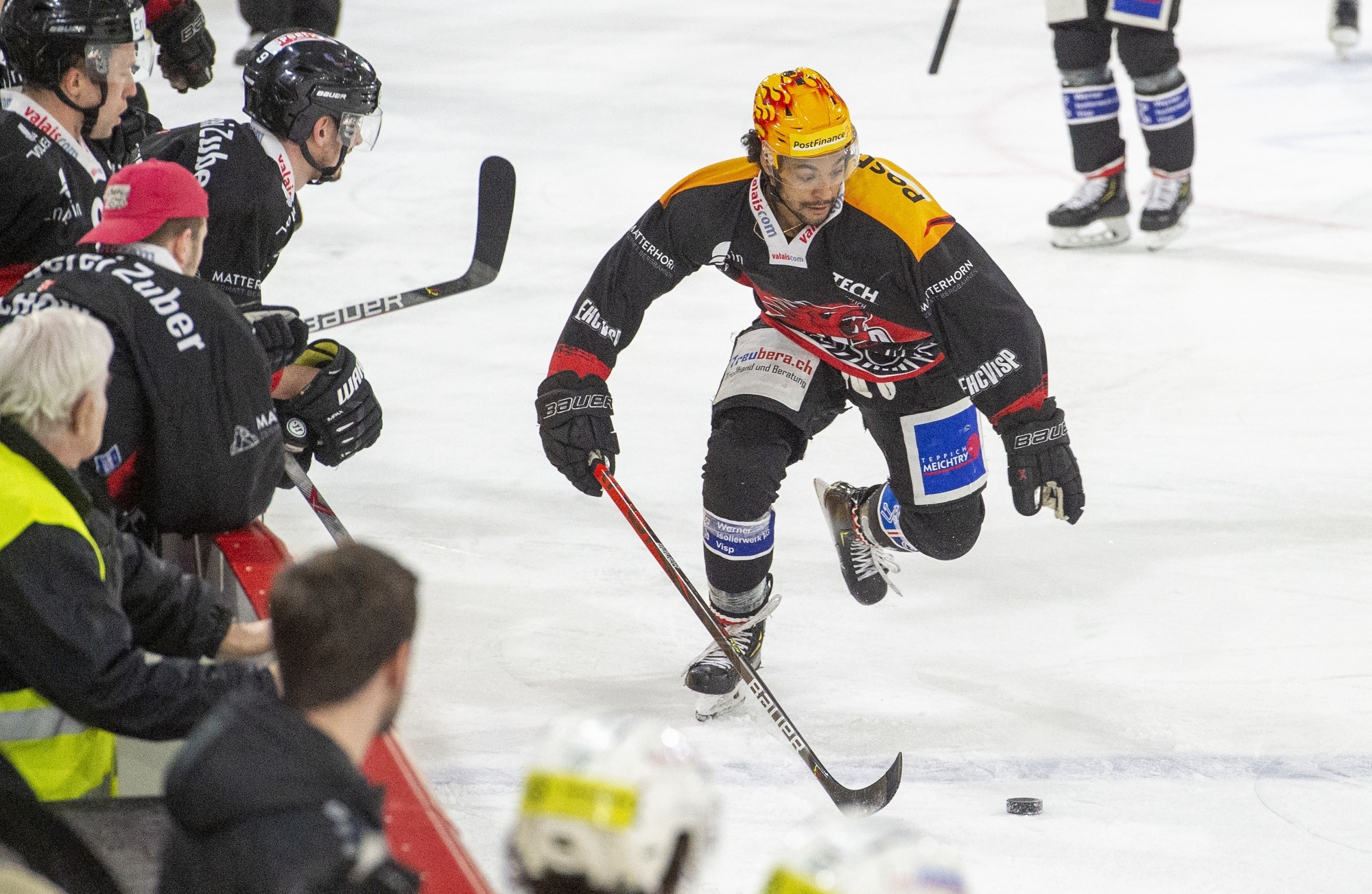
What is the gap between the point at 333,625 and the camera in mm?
1284

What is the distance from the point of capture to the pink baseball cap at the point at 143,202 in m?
2.26

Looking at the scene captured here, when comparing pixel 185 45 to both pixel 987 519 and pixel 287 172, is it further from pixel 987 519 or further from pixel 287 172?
pixel 987 519

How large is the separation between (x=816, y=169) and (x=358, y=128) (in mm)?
921

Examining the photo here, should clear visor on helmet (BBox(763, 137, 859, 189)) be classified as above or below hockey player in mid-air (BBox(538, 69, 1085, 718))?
above

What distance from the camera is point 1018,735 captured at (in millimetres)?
2781

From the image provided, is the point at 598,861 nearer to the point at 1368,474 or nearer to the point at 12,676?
the point at 12,676

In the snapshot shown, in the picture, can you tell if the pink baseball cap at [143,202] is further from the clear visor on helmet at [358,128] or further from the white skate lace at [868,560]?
the white skate lace at [868,560]

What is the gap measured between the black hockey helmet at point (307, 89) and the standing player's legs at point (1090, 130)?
3.11 meters

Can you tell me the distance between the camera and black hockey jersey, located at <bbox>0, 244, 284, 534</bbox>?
213 centimetres

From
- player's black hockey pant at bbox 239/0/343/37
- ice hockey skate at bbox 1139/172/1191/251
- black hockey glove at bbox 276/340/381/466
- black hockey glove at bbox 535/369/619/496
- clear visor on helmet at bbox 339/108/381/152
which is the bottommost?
ice hockey skate at bbox 1139/172/1191/251

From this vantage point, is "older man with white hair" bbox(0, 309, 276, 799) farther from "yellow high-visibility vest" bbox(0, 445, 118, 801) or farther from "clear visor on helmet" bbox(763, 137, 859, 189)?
"clear visor on helmet" bbox(763, 137, 859, 189)

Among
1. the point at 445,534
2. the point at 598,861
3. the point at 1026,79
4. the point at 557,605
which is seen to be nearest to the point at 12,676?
the point at 598,861

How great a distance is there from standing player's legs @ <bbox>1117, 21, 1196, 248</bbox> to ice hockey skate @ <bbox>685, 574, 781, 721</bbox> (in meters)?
3.13

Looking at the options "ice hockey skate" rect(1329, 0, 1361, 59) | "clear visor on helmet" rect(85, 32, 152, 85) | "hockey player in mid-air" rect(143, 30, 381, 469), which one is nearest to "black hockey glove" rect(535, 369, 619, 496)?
"hockey player in mid-air" rect(143, 30, 381, 469)
